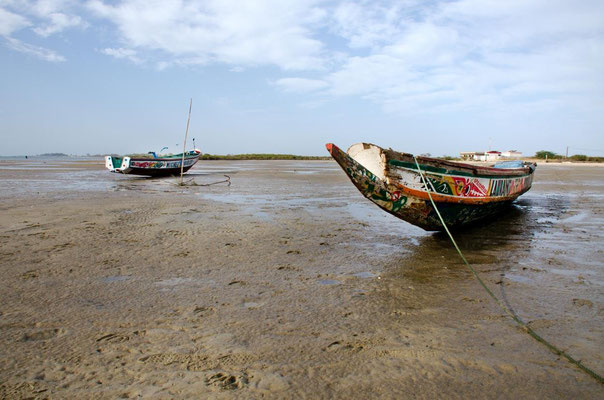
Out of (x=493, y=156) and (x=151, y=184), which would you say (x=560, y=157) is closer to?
(x=493, y=156)

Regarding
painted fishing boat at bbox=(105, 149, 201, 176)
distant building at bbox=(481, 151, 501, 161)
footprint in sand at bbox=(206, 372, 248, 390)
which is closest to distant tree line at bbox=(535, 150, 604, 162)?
distant building at bbox=(481, 151, 501, 161)

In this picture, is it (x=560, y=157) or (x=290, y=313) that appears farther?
(x=560, y=157)

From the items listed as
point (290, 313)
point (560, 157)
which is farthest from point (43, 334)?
point (560, 157)

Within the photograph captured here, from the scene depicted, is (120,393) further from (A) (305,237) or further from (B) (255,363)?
A: (A) (305,237)

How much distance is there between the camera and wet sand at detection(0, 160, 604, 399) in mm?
1999

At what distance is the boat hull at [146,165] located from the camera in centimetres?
1764

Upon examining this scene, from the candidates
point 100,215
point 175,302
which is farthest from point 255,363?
point 100,215

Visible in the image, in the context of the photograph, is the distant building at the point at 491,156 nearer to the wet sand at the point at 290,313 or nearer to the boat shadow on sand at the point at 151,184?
the boat shadow on sand at the point at 151,184

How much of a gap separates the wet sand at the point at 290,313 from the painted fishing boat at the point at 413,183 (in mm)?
430

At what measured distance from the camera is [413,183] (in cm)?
520

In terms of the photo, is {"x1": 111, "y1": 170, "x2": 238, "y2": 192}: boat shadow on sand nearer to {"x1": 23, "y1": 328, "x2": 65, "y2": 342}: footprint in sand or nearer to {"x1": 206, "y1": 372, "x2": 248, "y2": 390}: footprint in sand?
{"x1": 23, "y1": 328, "x2": 65, "y2": 342}: footprint in sand

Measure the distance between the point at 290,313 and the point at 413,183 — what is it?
299 cm

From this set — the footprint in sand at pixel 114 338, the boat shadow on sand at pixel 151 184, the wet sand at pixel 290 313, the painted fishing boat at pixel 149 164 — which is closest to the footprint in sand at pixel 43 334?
the wet sand at pixel 290 313

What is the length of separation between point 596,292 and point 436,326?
185cm
